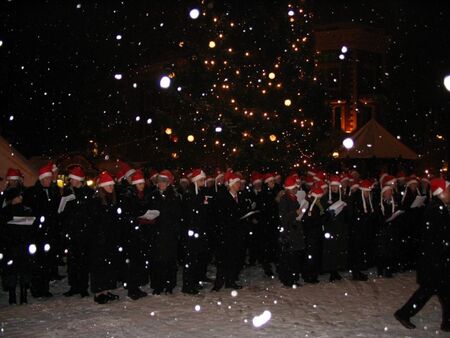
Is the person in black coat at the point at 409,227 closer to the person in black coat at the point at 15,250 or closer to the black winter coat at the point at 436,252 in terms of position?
the black winter coat at the point at 436,252

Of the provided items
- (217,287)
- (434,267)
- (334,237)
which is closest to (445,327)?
(434,267)

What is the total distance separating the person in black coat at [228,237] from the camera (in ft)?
36.9

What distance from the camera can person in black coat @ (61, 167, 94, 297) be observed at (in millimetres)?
10281

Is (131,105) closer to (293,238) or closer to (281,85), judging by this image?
(281,85)

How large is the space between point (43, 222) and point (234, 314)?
4.08 m

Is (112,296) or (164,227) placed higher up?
(164,227)

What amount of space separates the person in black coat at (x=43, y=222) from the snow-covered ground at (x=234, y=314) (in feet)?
1.31

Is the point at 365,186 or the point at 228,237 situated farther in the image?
the point at 365,186

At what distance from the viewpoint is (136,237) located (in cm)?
1068

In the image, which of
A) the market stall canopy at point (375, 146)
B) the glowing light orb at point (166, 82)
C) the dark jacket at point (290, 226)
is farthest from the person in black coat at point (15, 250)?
the market stall canopy at point (375, 146)

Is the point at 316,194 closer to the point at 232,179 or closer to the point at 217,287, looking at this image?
the point at 232,179

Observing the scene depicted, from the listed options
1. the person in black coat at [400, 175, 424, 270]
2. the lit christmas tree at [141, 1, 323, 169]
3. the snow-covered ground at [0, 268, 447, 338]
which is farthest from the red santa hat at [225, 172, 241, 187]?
the lit christmas tree at [141, 1, 323, 169]

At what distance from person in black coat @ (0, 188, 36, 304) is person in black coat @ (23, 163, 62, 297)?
30 centimetres

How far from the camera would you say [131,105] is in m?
43.9
